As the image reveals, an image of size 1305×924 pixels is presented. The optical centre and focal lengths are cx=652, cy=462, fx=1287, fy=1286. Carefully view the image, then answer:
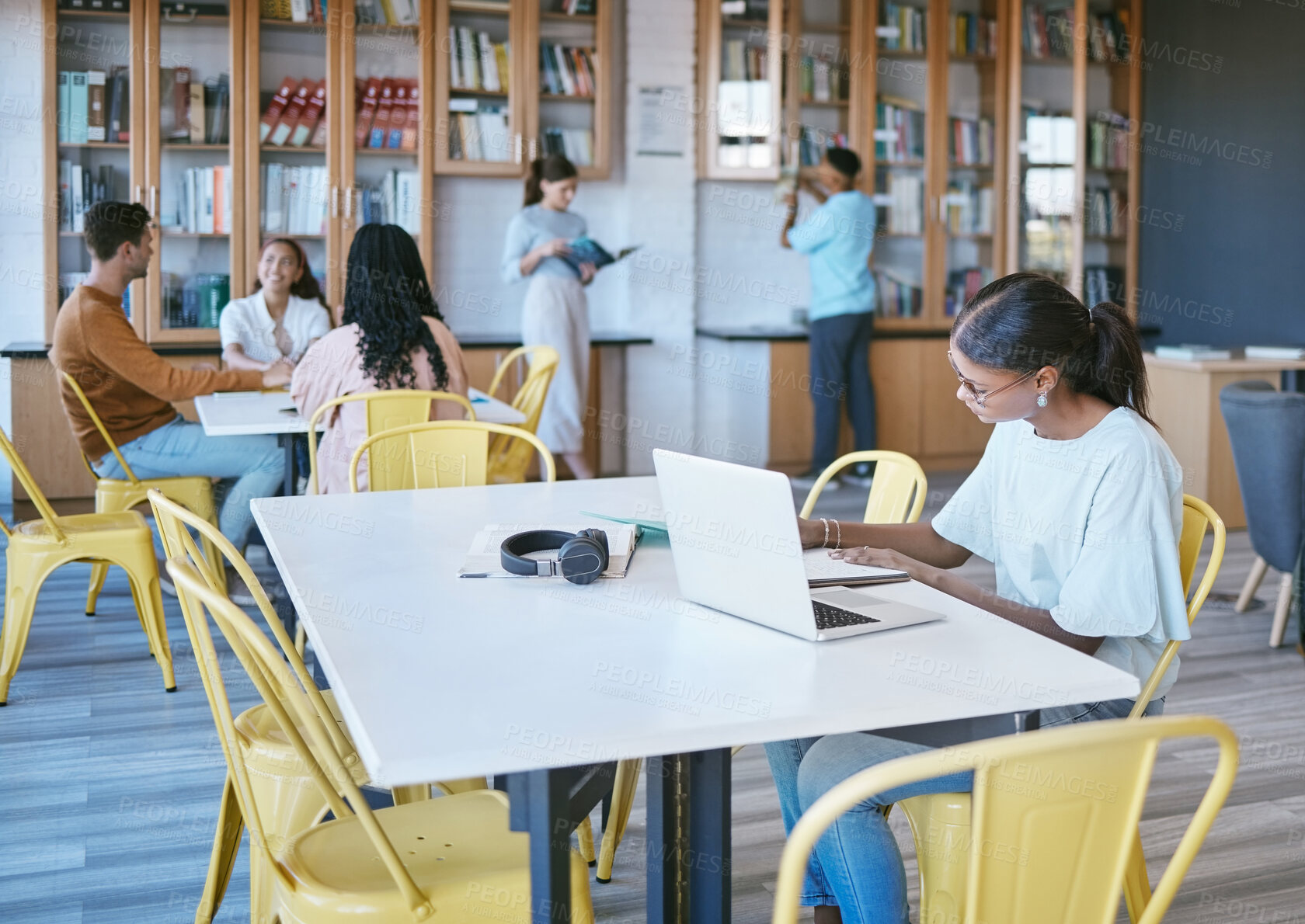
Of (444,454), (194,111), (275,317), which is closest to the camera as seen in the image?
(444,454)

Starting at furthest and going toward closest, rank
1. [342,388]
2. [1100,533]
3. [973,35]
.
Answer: [973,35] < [342,388] < [1100,533]

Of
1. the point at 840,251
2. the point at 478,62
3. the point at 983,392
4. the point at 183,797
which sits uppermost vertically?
the point at 478,62

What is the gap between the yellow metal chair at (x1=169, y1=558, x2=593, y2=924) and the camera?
1.44m

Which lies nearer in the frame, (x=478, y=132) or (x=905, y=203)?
(x=478, y=132)

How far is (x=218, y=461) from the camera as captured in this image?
418 cm

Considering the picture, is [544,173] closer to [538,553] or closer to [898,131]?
[898,131]

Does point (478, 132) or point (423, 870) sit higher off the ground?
point (478, 132)

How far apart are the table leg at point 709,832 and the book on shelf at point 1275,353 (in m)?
4.89

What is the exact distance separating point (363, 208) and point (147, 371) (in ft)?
7.12

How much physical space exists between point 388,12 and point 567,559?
15.5 ft

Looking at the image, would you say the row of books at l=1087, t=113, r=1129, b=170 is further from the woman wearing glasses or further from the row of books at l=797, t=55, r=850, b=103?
the woman wearing glasses

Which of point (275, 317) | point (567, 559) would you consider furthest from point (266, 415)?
point (567, 559)

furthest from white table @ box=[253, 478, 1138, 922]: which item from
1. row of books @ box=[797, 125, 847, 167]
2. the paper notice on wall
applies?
row of books @ box=[797, 125, 847, 167]

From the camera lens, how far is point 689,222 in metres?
6.58
